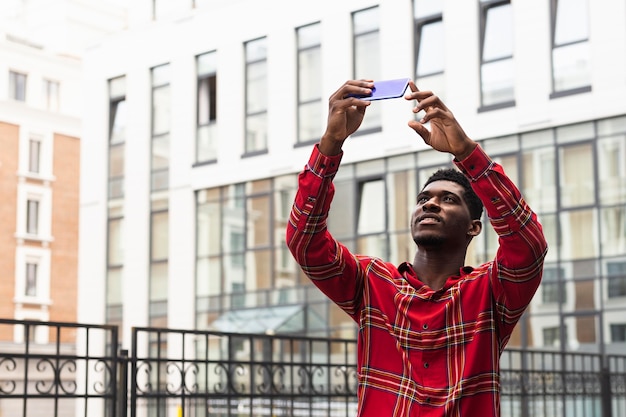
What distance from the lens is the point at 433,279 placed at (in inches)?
125

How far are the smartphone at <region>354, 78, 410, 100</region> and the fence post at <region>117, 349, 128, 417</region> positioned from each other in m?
5.06

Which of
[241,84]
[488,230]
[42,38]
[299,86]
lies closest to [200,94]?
[241,84]

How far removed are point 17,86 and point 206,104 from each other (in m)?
20.2

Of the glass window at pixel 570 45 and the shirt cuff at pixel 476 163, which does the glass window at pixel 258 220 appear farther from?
the shirt cuff at pixel 476 163

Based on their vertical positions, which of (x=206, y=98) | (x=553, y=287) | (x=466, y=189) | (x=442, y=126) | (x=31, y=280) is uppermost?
(x=206, y=98)

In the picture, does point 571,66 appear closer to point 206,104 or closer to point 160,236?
point 206,104

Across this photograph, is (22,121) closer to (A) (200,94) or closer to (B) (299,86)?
(A) (200,94)

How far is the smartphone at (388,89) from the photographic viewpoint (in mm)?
2777

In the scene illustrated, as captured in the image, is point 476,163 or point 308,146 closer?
point 476,163

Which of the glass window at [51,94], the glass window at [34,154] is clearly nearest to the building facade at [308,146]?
the glass window at [34,154]

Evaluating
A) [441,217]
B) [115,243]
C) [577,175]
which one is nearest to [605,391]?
[577,175]

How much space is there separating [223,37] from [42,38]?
77.2 feet

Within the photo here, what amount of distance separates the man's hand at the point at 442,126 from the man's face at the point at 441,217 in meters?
0.22

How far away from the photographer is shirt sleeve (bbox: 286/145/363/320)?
3.02m
